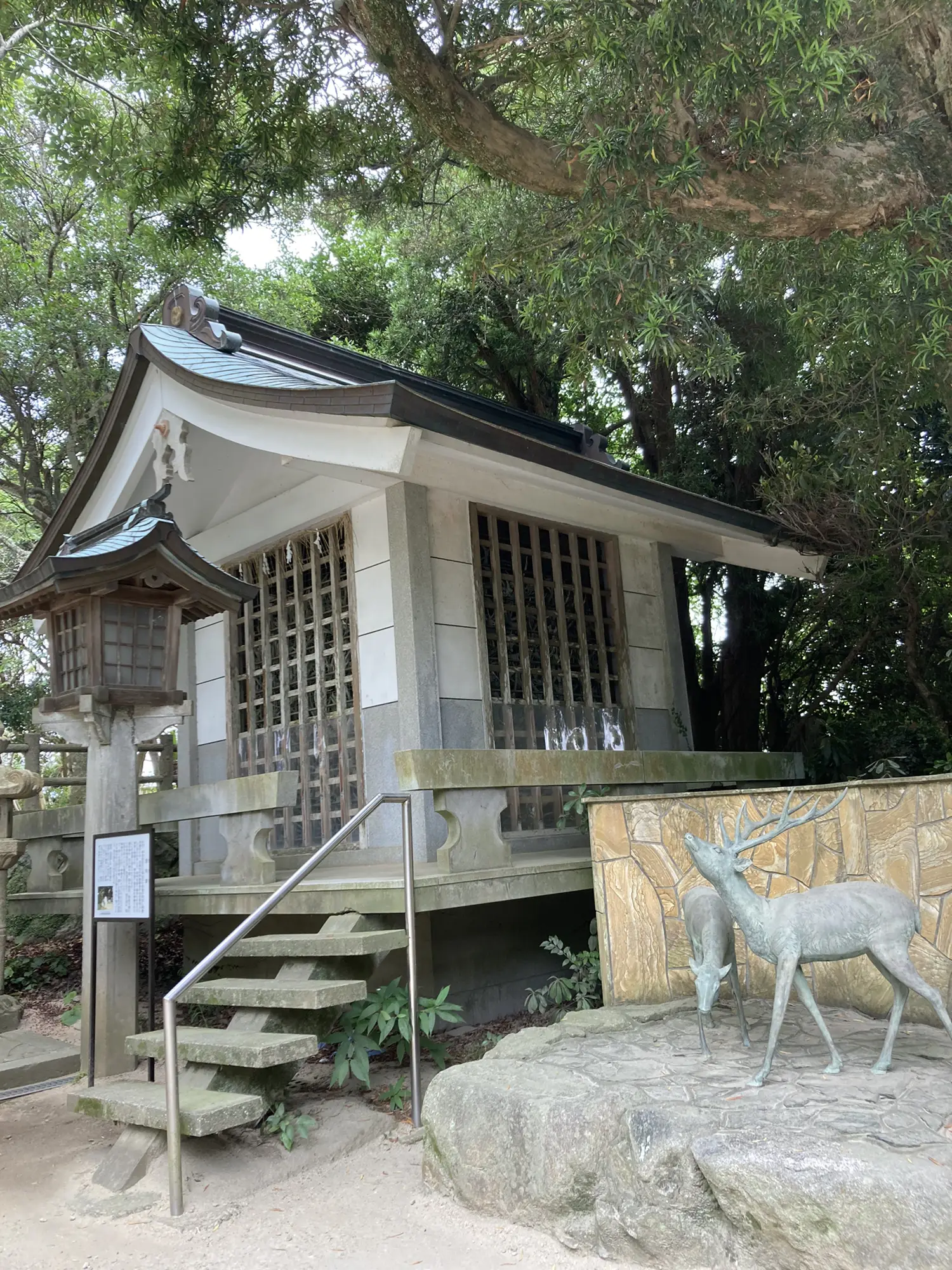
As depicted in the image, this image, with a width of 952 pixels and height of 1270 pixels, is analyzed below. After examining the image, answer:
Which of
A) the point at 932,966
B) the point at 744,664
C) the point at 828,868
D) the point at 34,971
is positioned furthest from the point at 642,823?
the point at 744,664

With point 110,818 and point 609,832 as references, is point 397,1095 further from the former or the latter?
point 110,818

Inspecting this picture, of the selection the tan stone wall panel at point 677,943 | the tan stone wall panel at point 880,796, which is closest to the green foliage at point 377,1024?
the tan stone wall panel at point 677,943

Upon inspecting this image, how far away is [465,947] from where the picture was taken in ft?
21.5

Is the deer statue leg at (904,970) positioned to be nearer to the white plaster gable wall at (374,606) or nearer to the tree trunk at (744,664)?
the white plaster gable wall at (374,606)

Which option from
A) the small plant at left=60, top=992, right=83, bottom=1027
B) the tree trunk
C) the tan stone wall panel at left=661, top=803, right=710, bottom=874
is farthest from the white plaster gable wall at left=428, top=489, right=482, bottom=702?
the tree trunk

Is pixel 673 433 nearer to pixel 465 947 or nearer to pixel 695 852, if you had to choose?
pixel 465 947

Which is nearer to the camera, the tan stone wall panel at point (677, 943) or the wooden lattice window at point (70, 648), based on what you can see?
the tan stone wall panel at point (677, 943)

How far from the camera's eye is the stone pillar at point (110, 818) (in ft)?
18.3

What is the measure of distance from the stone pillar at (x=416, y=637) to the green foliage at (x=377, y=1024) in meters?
1.50

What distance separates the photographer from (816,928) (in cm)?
363

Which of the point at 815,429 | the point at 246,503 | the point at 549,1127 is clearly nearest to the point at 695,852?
the point at 549,1127

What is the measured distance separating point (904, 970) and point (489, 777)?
95.1 inches

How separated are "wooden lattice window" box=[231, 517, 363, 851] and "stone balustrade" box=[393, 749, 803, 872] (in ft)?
6.07

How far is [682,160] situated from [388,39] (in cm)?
195
